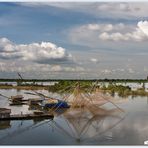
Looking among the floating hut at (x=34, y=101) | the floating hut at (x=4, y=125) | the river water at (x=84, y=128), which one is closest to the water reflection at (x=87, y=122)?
the river water at (x=84, y=128)

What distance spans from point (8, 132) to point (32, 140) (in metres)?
0.25

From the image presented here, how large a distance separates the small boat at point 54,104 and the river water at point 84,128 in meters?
0.07

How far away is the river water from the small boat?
7cm

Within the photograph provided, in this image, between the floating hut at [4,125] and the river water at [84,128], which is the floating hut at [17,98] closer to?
the river water at [84,128]

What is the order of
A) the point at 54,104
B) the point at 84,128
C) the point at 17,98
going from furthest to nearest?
the point at 54,104, the point at 17,98, the point at 84,128

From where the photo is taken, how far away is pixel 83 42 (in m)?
3.52

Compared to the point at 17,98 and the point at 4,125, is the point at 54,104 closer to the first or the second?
the point at 17,98

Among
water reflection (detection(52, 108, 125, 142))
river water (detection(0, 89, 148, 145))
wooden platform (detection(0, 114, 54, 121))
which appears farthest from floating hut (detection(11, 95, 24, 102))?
water reflection (detection(52, 108, 125, 142))

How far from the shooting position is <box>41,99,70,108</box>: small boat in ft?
11.9

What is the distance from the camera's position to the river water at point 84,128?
332 cm

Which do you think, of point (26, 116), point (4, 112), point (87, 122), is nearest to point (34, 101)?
point (26, 116)

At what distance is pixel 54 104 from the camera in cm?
384

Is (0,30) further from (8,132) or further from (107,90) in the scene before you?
(107,90)

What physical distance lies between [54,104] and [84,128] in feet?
1.52
